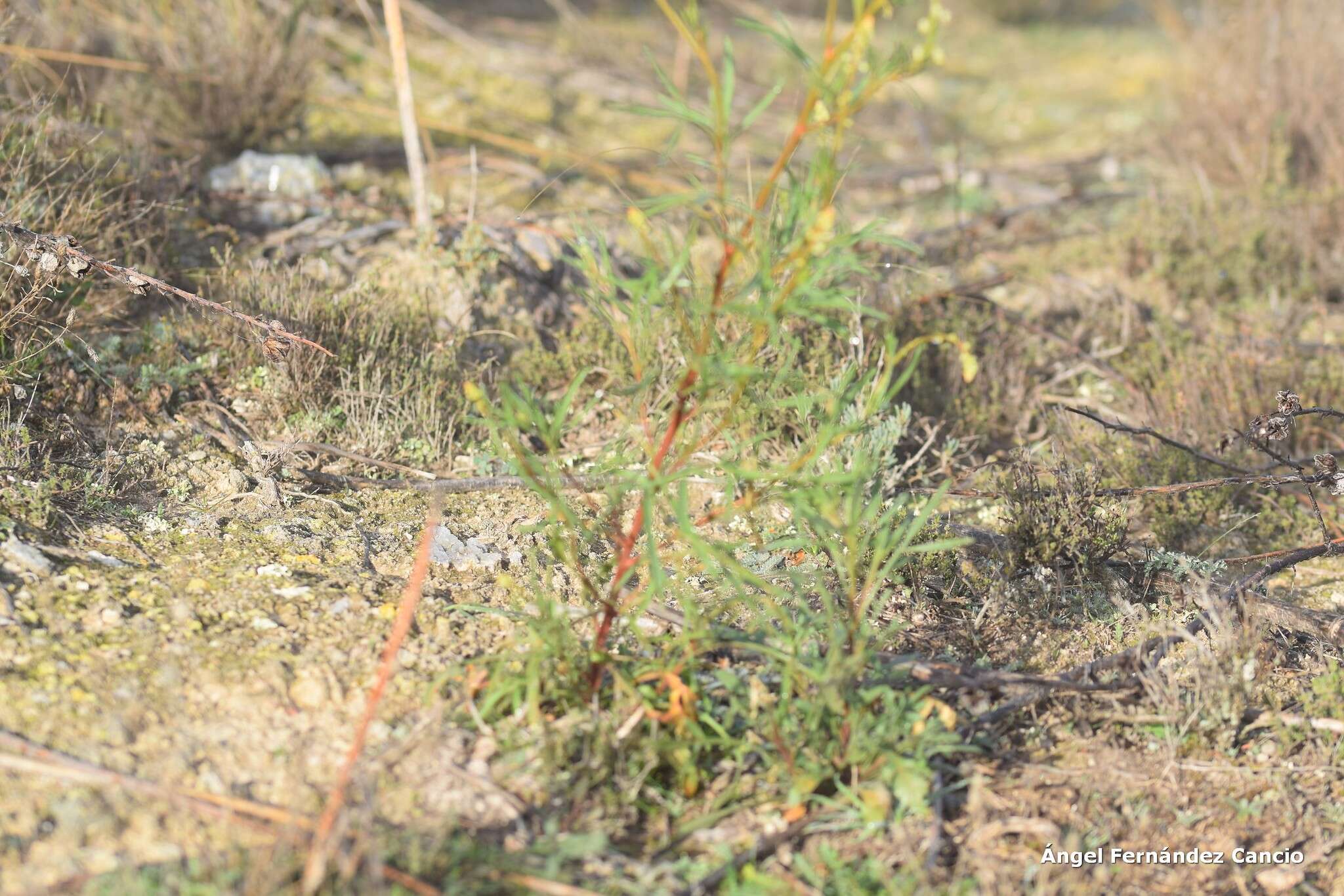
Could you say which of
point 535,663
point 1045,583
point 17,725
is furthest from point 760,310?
point 17,725

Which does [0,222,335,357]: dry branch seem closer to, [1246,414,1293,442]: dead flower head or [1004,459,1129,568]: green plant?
[1004,459,1129,568]: green plant

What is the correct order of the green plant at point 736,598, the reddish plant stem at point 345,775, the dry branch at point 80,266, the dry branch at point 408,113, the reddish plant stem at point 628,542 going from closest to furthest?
the reddish plant stem at point 345,775 < the green plant at point 736,598 < the reddish plant stem at point 628,542 < the dry branch at point 80,266 < the dry branch at point 408,113

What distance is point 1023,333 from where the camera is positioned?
424 cm

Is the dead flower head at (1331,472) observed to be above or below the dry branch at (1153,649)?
above

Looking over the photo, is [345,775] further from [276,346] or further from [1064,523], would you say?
[1064,523]

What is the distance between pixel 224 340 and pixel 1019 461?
253 centimetres

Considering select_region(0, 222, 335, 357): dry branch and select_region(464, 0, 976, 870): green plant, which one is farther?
select_region(0, 222, 335, 357): dry branch

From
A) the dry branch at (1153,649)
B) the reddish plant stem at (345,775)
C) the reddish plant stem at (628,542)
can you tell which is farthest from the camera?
the dry branch at (1153,649)

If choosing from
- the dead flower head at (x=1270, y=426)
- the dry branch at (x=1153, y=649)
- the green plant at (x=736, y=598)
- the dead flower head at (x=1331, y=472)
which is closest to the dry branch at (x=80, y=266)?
the green plant at (x=736, y=598)

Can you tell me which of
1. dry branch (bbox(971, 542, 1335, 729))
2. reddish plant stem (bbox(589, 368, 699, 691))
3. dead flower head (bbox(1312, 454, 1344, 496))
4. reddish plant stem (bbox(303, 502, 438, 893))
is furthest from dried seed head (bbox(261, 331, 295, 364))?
dead flower head (bbox(1312, 454, 1344, 496))

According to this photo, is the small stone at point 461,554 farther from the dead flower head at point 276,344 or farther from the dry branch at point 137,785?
the dry branch at point 137,785

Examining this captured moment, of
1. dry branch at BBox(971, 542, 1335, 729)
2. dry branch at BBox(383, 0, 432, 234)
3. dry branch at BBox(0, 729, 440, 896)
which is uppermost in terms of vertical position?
dry branch at BBox(383, 0, 432, 234)

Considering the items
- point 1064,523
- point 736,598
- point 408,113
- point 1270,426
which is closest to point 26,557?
point 736,598

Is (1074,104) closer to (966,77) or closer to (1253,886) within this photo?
(966,77)
